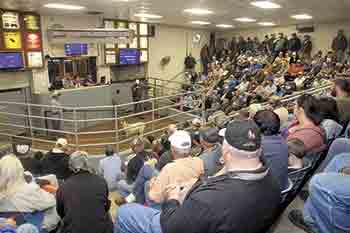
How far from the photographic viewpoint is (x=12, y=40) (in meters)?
6.98

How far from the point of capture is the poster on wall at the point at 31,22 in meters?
7.24

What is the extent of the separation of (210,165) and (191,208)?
1.37 m

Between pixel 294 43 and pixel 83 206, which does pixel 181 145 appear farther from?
pixel 294 43

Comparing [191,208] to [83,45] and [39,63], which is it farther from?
[83,45]

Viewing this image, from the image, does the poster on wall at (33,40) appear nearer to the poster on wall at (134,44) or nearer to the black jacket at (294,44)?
the poster on wall at (134,44)

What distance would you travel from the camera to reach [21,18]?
7.11m

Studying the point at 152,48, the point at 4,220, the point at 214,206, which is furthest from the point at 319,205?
the point at 152,48

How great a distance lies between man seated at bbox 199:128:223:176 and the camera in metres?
2.55

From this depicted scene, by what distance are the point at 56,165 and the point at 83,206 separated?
1.76 m

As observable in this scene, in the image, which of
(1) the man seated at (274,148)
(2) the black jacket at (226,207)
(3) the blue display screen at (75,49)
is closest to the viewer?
(2) the black jacket at (226,207)

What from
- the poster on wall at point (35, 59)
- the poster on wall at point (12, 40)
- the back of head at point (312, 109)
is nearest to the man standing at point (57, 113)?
the poster on wall at point (35, 59)

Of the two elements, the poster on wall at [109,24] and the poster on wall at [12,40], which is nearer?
the poster on wall at [12,40]

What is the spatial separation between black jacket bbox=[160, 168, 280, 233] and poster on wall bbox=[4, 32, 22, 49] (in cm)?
684

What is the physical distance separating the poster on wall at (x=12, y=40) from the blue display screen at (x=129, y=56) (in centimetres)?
312
